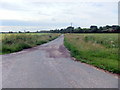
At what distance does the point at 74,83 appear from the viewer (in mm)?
7316

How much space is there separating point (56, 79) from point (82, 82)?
1.06 meters

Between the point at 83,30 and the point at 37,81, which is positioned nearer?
the point at 37,81

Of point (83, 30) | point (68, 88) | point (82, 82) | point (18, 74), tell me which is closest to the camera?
point (68, 88)

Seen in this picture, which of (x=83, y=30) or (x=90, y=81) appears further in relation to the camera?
(x=83, y=30)

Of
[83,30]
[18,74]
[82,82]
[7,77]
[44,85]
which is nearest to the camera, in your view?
[44,85]

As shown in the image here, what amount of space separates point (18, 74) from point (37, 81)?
5.67 ft

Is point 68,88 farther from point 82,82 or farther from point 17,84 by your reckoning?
point 17,84

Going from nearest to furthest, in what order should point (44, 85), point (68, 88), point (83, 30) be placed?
point (68, 88) → point (44, 85) → point (83, 30)

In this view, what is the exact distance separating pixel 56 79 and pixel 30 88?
5.05 feet

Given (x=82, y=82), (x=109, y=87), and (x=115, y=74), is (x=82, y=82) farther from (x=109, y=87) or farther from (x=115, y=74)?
(x=115, y=74)

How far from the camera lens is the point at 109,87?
682cm

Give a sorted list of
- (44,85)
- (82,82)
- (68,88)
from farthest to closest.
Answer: (82,82) → (44,85) → (68,88)

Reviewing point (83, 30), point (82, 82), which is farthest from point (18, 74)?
point (83, 30)

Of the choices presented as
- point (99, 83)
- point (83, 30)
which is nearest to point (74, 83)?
point (99, 83)
